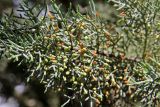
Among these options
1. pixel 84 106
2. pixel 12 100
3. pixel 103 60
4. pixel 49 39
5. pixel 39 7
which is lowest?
pixel 12 100

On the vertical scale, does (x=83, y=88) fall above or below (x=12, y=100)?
above

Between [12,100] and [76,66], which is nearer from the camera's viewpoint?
[76,66]

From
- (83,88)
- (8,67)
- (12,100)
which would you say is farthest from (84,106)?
(12,100)

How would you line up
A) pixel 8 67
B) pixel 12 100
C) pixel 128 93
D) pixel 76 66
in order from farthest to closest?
pixel 12 100
pixel 8 67
pixel 128 93
pixel 76 66

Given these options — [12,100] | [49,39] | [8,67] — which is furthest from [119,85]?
[12,100]

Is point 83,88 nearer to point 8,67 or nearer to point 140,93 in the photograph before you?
point 140,93

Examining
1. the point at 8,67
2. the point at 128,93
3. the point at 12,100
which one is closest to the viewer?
the point at 128,93
